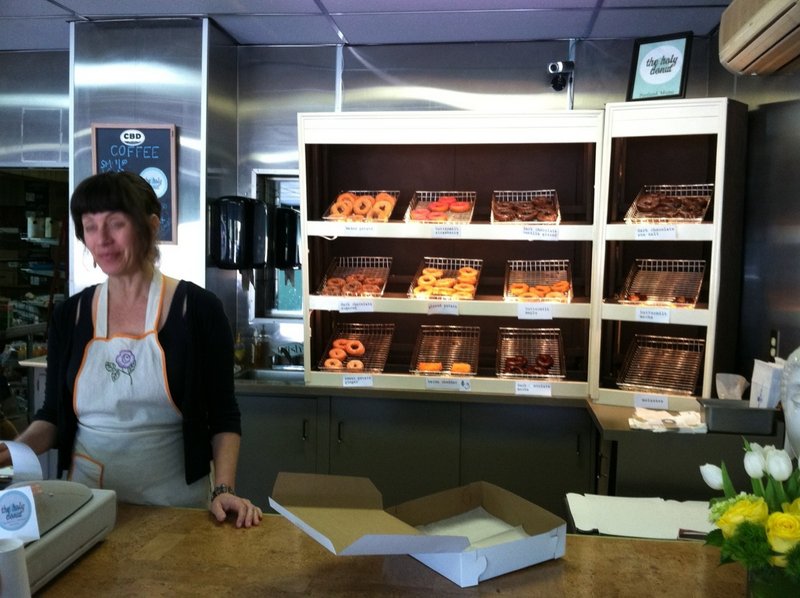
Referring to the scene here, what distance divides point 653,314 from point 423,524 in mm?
2045

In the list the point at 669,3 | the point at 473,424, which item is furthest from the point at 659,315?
the point at 669,3

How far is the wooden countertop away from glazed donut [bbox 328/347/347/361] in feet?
7.16

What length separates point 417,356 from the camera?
12.4 feet

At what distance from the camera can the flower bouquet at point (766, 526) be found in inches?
40.3

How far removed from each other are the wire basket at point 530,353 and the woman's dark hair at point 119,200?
2.15 m

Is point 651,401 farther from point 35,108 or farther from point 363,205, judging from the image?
point 35,108

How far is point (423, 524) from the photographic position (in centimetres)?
158

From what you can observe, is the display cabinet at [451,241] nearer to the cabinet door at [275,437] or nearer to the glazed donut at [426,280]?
the glazed donut at [426,280]

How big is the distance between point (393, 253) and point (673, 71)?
1.75m

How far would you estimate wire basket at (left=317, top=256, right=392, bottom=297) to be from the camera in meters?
3.75

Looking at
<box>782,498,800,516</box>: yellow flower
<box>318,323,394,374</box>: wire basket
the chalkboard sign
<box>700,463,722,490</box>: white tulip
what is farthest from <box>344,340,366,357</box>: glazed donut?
<box>782,498,800,516</box>: yellow flower

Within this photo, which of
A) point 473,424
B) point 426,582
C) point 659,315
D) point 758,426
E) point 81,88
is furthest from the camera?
point 81,88

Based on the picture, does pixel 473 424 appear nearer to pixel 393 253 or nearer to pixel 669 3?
pixel 393 253

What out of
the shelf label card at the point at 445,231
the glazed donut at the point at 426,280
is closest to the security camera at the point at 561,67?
the shelf label card at the point at 445,231
